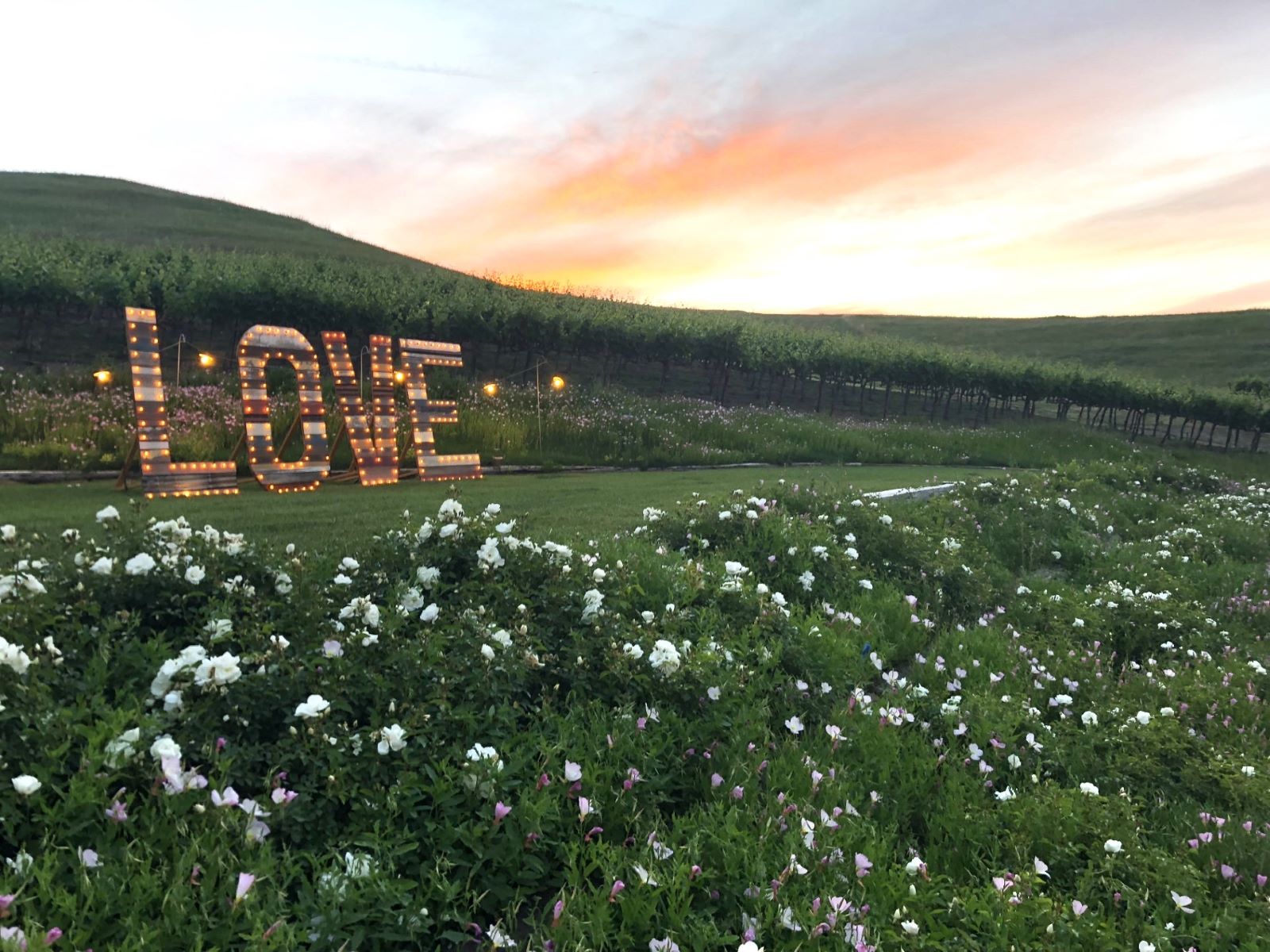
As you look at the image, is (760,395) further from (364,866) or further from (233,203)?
(233,203)

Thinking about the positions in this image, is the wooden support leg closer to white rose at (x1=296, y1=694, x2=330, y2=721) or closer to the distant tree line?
white rose at (x1=296, y1=694, x2=330, y2=721)

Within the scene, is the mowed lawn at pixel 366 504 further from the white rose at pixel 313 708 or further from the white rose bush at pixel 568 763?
the white rose at pixel 313 708

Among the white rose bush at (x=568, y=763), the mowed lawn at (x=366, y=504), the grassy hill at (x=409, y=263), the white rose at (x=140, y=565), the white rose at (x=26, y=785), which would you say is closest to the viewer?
the white rose at (x=26, y=785)

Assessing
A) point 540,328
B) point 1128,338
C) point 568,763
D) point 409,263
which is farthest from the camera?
point 1128,338

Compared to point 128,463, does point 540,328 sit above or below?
above

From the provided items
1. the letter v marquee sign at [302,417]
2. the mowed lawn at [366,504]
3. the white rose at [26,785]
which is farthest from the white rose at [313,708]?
the letter v marquee sign at [302,417]

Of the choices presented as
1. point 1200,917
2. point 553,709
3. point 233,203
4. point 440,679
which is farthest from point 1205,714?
point 233,203

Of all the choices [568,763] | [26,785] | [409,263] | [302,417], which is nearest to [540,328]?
[302,417]

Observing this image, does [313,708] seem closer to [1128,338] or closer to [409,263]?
[409,263]

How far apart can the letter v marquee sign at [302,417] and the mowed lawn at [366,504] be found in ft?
1.34

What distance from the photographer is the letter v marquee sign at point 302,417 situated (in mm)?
10203

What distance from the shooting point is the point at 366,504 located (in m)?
10.3

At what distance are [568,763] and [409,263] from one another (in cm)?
7419

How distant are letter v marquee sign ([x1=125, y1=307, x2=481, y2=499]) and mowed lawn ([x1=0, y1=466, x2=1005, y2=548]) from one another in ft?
1.34
